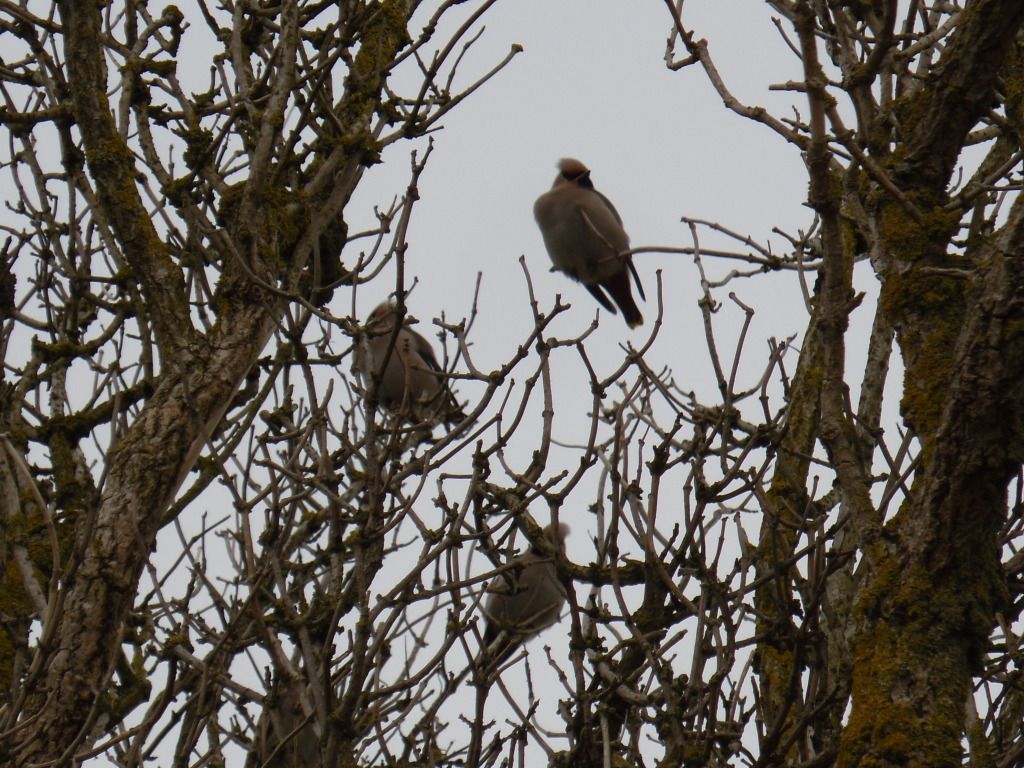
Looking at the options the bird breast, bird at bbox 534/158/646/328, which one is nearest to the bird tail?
bird at bbox 534/158/646/328

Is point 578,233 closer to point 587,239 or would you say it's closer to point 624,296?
point 587,239

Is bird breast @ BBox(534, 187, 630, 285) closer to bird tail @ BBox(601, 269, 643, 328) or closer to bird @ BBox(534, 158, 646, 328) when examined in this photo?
bird @ BBox(534, 158, 646, 328)

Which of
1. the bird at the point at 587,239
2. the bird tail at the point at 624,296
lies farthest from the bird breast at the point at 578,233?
the bird tail at the point at 624,296

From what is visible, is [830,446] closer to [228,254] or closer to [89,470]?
[228,254]

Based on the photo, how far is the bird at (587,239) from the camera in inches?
353

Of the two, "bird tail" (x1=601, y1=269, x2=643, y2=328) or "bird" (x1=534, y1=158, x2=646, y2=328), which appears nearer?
"bird" (x1=534, y1=158, x2=646, y2=328)

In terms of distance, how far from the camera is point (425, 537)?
4.48 metres

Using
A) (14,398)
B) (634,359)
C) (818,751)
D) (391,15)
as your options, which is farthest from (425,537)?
(14,398)

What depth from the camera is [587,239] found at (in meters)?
8.95

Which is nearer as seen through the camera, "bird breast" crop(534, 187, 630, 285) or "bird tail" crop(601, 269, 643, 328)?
"bird breast" crop(534, 187, 630, 285)

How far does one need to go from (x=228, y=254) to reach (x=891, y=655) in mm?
3064

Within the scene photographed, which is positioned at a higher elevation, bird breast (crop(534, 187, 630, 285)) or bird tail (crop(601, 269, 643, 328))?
bird breast (crop(534, 187, 630, 285))

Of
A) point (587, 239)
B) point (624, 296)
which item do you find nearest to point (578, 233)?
point (587, 239)

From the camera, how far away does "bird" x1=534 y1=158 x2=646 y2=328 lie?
8.96m
